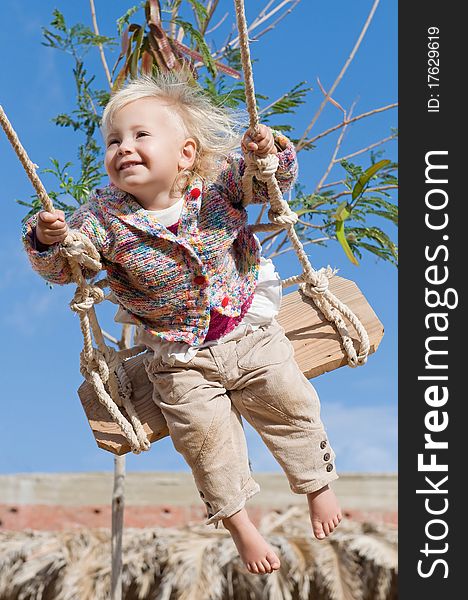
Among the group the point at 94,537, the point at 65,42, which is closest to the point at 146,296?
the point at 65,42

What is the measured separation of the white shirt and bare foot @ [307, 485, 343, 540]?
46 centimetres

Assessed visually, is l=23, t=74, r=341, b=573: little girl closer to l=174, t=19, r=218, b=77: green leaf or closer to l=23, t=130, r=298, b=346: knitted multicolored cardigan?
l=23, t=130, r=298, b=346: knitted multicolored cardigan

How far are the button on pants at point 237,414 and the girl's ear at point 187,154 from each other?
457 millimetres

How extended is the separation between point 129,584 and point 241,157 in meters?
3.24

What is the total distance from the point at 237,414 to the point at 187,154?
67cm

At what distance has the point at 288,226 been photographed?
7.03ft

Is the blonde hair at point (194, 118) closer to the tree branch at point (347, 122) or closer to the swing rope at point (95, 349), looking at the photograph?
the swing rope at point (95, 349)

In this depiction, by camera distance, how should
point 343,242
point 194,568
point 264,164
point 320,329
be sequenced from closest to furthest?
point 264,164, point 343,242, point 320,329, point 194,568

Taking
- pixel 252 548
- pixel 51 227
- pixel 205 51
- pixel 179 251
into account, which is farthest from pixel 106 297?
pixel 205 51

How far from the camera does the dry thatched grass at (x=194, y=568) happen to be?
4.61 meters

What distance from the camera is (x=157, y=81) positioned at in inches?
88.0

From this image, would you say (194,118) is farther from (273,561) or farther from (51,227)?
(273,561)

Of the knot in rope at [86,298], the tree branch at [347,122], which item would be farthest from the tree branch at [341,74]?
the knot in rope at [86,298]

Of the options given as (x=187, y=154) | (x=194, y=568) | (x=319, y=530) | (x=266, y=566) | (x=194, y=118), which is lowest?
(x=266, y=566)
